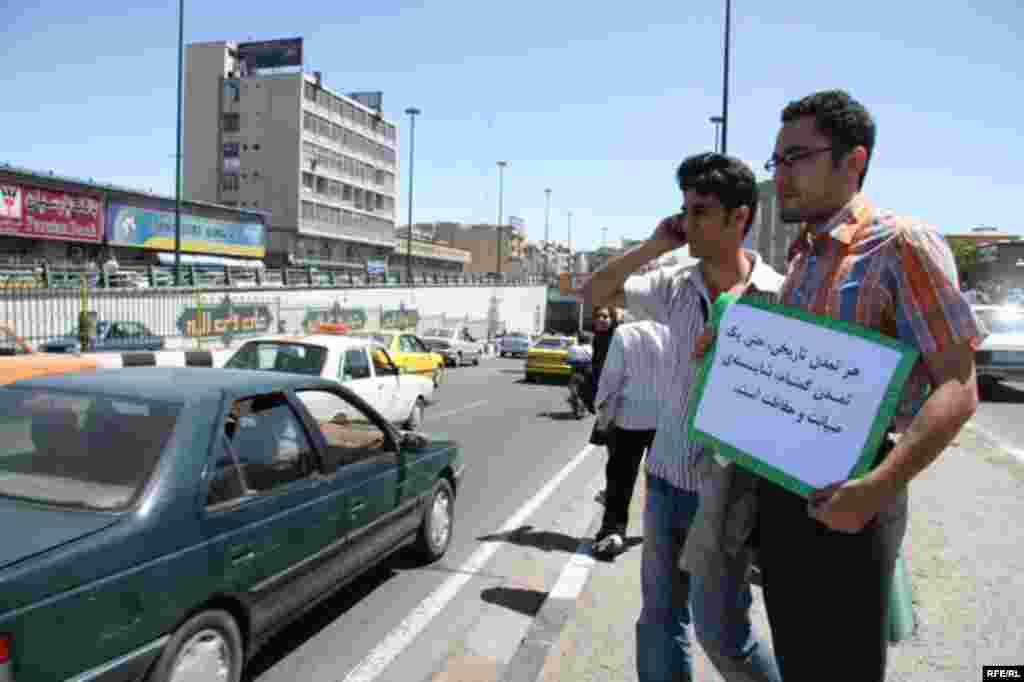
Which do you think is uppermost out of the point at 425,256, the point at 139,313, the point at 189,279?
the point at 425,256

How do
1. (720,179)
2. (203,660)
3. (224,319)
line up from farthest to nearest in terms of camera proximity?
(224,319) < (203,660) < (720,179)

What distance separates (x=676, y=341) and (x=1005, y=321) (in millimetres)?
17719

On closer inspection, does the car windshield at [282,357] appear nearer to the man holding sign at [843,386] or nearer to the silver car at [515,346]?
the man holding sign at [843,386]

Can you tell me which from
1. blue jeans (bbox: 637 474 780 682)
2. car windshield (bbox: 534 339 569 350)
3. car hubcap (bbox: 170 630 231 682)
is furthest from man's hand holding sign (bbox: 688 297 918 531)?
car windshield (bbox: 534 339 569 350)

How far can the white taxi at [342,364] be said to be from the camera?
9.27 m

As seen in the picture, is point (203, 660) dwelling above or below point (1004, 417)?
above

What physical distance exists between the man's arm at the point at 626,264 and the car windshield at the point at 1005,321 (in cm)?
1679

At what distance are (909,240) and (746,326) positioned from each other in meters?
0.43

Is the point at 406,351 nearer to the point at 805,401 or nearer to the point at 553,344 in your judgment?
the point at 553,344

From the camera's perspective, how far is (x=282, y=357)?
9.34 metres

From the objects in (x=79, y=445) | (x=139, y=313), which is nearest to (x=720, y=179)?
(x=79, y=445)

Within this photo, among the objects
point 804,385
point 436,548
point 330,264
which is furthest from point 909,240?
point 330,264

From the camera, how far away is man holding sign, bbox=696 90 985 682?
1.57 m

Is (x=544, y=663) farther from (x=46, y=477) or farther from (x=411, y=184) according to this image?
(x=411, y=184)
